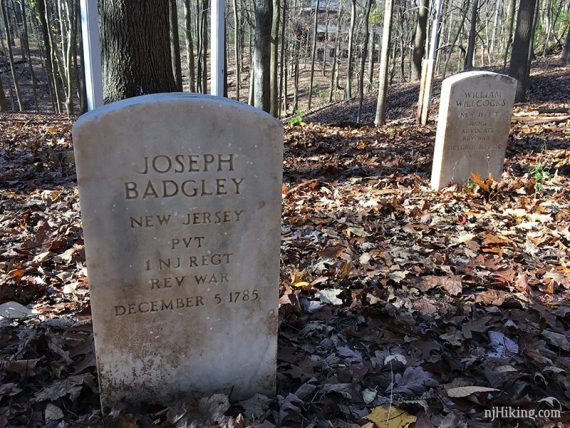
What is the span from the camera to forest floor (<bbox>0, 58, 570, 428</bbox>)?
2518 mm

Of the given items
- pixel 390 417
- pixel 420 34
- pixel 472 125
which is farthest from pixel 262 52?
pixel 420 34

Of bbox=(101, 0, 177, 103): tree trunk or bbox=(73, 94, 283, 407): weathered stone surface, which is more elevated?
bbox=(101, 0, 177, 103): tree trunk

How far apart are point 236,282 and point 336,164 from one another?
563cm

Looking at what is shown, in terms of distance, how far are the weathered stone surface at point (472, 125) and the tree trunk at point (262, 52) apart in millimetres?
5317

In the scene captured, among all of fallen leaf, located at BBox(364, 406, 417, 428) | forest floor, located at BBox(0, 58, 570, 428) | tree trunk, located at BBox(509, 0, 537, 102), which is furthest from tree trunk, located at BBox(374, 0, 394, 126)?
fallen leaf, located at BBox(364, 406, 417, 428)

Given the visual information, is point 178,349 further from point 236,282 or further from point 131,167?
point 131,167

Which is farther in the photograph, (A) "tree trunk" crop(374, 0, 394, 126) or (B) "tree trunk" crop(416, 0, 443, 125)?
(A) "tree trunk" crop(374, 0, 394, 126)

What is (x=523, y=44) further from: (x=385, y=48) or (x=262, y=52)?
(x=262, y=52)

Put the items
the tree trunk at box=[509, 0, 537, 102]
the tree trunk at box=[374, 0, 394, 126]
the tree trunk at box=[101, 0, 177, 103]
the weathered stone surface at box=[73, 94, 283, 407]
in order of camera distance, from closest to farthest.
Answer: the weathered stone surface at box=[73, 94, 283, 407] < the tree trunk at box=[101, 0, 177, 103] < the tree trunk at box=[374, 0, 394, 126] < the tree trunk at box=[509, 0, 537, 102]

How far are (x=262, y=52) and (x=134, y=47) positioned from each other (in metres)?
4.52

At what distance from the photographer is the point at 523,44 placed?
1298 centimetres

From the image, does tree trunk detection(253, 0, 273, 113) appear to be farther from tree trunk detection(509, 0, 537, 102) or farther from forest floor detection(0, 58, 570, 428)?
tree trunk detection(509, 0, 537, 102)

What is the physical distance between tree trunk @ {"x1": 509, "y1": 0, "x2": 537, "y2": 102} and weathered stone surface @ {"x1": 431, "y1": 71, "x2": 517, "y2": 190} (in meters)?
7.84

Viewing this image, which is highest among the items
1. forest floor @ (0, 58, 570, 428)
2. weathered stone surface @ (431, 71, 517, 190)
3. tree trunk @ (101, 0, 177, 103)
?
tree trunk @ (101, 0, 177, 103)
